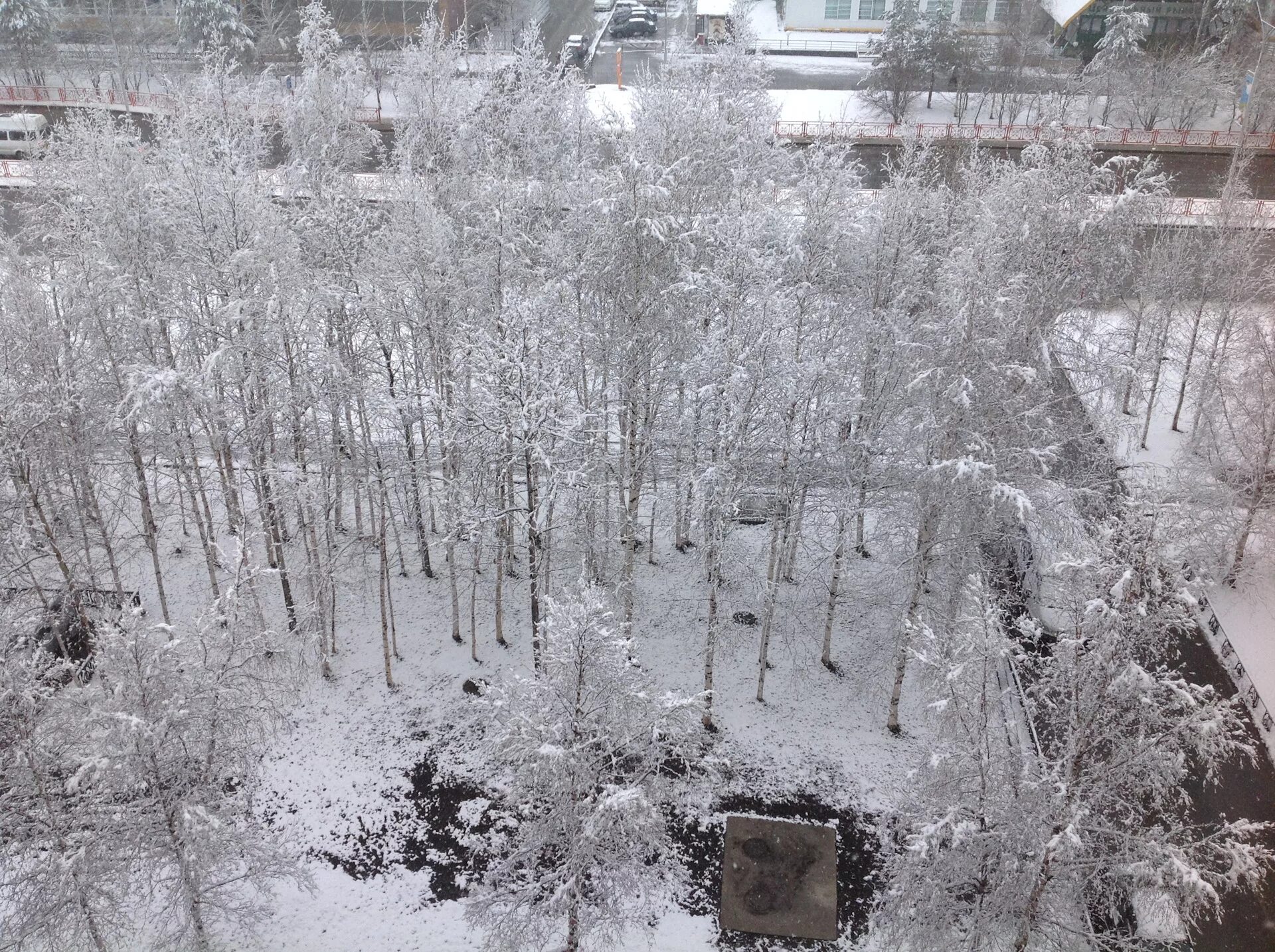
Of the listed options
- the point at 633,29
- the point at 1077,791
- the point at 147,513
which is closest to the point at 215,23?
the point at 633,29

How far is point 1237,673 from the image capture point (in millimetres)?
21156

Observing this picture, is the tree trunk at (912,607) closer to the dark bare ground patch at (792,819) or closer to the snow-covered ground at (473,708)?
the snow-covered ground at (473,708)

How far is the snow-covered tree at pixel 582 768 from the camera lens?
13.3 metres

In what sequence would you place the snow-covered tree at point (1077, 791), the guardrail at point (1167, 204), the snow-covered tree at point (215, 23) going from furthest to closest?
the snow-covered tree at point (215, 23) < the guardrail at point (1167, 204) < the snow-covered tree at point (1077, 791)

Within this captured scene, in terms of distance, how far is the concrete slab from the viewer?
55.4 ft

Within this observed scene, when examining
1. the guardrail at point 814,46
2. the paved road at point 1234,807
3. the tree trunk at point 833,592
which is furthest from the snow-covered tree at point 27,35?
the paved road at point 1234,807

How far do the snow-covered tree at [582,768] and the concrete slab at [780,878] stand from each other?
9.07 feet

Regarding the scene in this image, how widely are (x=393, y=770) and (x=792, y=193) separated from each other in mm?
14767

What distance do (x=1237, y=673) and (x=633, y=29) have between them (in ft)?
155

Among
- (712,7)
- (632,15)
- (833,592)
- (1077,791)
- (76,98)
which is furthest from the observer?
(712,7)

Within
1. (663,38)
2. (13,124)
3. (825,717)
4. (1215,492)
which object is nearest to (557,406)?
(825,717)

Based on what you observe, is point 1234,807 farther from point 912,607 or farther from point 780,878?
point 780,878

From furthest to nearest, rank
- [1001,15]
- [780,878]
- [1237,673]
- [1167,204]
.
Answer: [1001,15] < [1167,204] < [1237,673] < [780,878]

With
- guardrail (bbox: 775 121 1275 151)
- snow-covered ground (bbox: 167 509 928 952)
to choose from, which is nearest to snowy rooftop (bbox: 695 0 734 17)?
guardrail (bbox: 775 121 1275 151)
